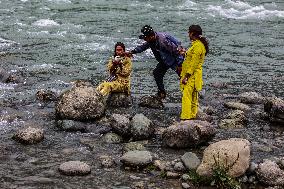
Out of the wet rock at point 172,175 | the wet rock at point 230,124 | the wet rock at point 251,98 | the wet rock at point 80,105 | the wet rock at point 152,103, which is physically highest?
the wet rock at point 80,105

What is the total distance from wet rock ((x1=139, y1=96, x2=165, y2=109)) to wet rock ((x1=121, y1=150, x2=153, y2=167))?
11.8ft

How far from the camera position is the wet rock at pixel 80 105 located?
1145cm

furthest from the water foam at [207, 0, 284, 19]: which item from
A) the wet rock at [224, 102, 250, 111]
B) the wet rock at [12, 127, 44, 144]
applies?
the wet rock at [12, 127, 44, 144]

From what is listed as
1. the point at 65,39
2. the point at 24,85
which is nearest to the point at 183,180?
the point at 24,85

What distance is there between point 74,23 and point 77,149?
47.6 feet

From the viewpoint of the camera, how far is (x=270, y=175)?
8.85 meters

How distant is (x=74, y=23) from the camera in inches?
936

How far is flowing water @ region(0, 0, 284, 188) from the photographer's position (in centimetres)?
988

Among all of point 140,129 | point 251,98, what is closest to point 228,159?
point 140,129

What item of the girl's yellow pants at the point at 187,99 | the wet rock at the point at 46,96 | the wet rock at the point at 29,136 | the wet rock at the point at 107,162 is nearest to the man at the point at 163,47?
the girl's yellow pants at the point at 187,99

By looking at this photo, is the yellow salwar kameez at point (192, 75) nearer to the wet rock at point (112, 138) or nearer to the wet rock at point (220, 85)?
the wet rock at point (112, 138)

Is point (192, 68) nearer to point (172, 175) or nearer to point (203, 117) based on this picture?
point (203, 117)

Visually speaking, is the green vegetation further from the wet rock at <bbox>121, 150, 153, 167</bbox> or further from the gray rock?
the gray rock

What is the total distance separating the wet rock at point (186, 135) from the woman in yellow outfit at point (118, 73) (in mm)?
2803
